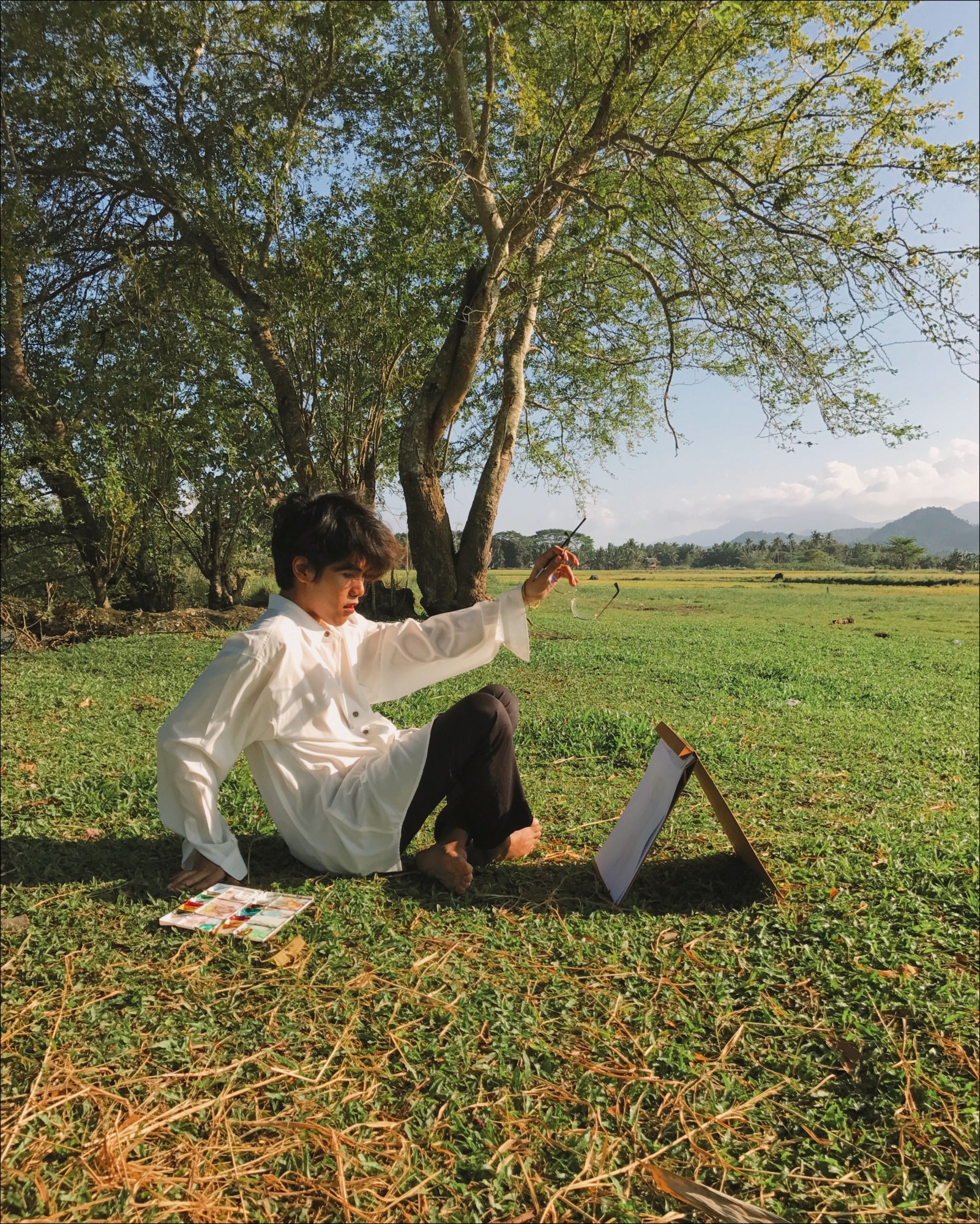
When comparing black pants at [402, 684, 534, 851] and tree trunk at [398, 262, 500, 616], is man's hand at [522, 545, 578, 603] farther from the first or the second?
tree trunk at [398, 262, 500, 616]

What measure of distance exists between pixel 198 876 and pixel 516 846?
1.28 m

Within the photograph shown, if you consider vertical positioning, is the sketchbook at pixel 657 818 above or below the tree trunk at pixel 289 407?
below

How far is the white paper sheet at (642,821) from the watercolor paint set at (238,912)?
1.19m

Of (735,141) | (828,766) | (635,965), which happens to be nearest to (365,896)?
(635,965)

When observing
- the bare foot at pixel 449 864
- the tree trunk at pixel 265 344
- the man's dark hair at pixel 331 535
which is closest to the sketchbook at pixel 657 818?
the bare foot at pixel 449 864

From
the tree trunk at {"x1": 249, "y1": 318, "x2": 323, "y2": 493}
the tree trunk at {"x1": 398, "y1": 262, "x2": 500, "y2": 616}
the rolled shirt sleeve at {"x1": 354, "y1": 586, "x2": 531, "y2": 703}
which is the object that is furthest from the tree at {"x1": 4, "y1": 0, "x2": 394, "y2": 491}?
the rolled shirt sleeve at {"x1": 354, "y1": 586, "x2": 531, "y2": 703}

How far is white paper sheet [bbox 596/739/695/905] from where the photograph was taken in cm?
293

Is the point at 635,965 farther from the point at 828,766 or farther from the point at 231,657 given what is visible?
the point at 828,766

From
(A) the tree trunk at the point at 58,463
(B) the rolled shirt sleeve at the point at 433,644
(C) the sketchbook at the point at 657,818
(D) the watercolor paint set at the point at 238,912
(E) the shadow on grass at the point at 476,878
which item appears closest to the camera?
(D) the watercolor paint set at the point at 238,912

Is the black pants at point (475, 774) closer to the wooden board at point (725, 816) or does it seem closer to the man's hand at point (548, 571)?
the man's hand at point (548, 571)

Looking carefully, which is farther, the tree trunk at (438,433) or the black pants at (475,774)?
the tree trunk at (438,433)

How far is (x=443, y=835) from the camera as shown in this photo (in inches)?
128

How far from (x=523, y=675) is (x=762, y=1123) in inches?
263

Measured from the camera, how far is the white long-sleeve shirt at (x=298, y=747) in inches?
111
